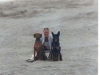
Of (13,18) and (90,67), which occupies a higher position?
(13,18)

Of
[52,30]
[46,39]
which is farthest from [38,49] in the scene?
[52,30]

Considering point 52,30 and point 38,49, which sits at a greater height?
point 52,30

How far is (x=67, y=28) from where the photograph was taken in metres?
1.99

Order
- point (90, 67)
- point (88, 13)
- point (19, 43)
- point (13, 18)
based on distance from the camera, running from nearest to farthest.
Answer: point (90, 67)
point (19, 43)
point (88, 13)
point (13, 18)

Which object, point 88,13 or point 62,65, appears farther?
point 88,13

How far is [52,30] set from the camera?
1778mm

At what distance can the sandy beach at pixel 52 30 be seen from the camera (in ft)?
5.19

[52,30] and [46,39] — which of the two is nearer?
[46,39]

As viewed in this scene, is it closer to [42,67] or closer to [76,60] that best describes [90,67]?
[76,60]

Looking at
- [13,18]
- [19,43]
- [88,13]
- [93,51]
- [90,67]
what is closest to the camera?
[90,67]

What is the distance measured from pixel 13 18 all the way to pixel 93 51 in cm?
92

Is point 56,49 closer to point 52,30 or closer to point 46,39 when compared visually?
point 46,39

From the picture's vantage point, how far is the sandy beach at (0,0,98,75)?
1583 millimetres

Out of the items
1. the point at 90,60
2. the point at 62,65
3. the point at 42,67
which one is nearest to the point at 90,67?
the point at 90,60
